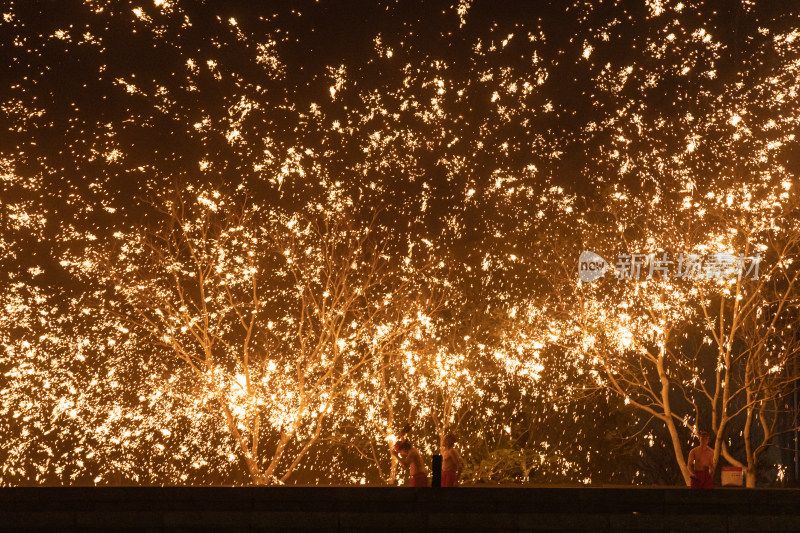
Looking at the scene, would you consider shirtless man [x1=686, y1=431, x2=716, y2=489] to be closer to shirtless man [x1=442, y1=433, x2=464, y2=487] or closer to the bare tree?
shirtless man [x1=442, y1=433, x2=464, y2=487]

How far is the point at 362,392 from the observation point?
20719mm

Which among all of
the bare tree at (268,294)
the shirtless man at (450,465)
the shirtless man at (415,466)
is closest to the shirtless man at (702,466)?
the shirtless man at (450,465)

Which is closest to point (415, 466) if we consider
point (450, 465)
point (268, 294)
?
point (450, 465)

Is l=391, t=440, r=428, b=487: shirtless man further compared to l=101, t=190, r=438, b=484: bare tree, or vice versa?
l=101, t=190, r=438, b=484: bare tree

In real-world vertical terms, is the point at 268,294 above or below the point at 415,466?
above

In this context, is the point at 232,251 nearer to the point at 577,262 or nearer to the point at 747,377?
the point at 577,262

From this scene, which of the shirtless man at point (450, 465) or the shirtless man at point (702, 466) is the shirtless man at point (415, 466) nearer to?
the shirtless man at point (450, 465)

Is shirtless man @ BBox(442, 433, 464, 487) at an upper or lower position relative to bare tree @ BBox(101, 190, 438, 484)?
lower

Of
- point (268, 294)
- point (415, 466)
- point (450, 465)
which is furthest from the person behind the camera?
point (268, 294)

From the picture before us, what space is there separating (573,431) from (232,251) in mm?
9131

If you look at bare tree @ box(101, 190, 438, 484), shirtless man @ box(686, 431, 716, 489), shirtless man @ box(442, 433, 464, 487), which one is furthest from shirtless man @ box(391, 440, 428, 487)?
bare tree @ box(101, 190, 438, 484)

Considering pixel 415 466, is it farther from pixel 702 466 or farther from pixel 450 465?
pixel 702 466

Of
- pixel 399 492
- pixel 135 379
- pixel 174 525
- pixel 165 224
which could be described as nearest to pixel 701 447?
pixel 399 492

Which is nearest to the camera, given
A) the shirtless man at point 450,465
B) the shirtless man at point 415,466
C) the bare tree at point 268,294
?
the shirtless man at point 415,466
